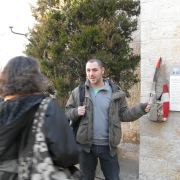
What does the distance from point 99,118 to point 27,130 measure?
1.76m

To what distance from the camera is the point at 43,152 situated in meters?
Answer: 2.59

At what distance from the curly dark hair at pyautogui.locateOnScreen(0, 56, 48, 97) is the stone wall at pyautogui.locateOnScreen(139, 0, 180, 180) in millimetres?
2427

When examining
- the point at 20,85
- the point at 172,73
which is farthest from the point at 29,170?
the point at 172,73

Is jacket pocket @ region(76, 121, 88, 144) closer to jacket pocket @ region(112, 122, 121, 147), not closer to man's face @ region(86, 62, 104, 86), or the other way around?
jacket pocket @ region(112, 122, 121, 147)

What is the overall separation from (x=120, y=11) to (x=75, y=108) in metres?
2.22

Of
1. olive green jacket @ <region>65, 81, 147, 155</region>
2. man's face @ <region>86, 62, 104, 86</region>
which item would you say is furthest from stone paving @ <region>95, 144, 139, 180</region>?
man's face @ <region>86, 62, 104, 86</region>

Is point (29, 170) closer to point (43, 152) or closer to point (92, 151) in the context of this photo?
point (43, 152)

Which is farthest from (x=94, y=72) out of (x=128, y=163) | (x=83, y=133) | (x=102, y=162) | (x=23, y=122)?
(x=128, y=163)

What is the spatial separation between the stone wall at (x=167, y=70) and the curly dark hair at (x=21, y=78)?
7.96 feet

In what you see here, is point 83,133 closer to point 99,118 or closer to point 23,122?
point 99,118

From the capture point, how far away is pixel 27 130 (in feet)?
8.57

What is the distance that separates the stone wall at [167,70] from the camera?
4.79 m

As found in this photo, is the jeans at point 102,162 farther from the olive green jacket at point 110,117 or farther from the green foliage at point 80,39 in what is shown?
the green foliage at point 80,39

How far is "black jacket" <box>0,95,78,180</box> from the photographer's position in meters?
2.56
